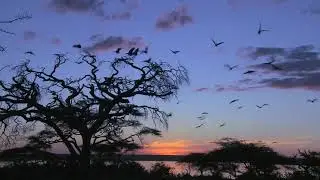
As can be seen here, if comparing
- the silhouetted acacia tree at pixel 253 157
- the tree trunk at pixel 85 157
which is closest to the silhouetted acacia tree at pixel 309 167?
the silhouetted acacia tree at pixel 253 157

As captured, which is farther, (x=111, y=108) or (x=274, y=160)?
(x=274, y=160)

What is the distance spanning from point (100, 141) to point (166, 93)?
5.58m

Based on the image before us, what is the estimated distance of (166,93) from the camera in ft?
125

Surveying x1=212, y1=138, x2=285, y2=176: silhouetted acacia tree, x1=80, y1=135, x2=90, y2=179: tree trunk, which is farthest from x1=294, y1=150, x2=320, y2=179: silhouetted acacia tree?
x1=80, y1=135, x2=90, y2=179: tree trunk

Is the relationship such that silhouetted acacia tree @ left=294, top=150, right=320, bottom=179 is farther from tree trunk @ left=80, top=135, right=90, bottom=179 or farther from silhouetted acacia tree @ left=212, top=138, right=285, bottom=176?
tree trunk @ left=80, top=135, right=90, bottom=179

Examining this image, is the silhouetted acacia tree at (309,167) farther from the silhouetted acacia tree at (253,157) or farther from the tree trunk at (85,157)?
the tree trunk at (85,157)

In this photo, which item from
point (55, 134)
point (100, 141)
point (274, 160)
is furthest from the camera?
point (274, 160)

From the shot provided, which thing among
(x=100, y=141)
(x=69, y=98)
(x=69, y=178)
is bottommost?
(x=69, y=178)

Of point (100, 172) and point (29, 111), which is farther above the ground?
point (29, 111)

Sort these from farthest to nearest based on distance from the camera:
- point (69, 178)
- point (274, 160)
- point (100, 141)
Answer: point (274, 160) → point (100, 141) → point (69, 178)

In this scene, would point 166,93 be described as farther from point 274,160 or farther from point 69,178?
point 274,160

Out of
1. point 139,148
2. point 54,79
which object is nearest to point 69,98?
point 54,79

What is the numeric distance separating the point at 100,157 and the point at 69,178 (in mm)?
5081

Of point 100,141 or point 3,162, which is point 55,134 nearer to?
point 100,141
